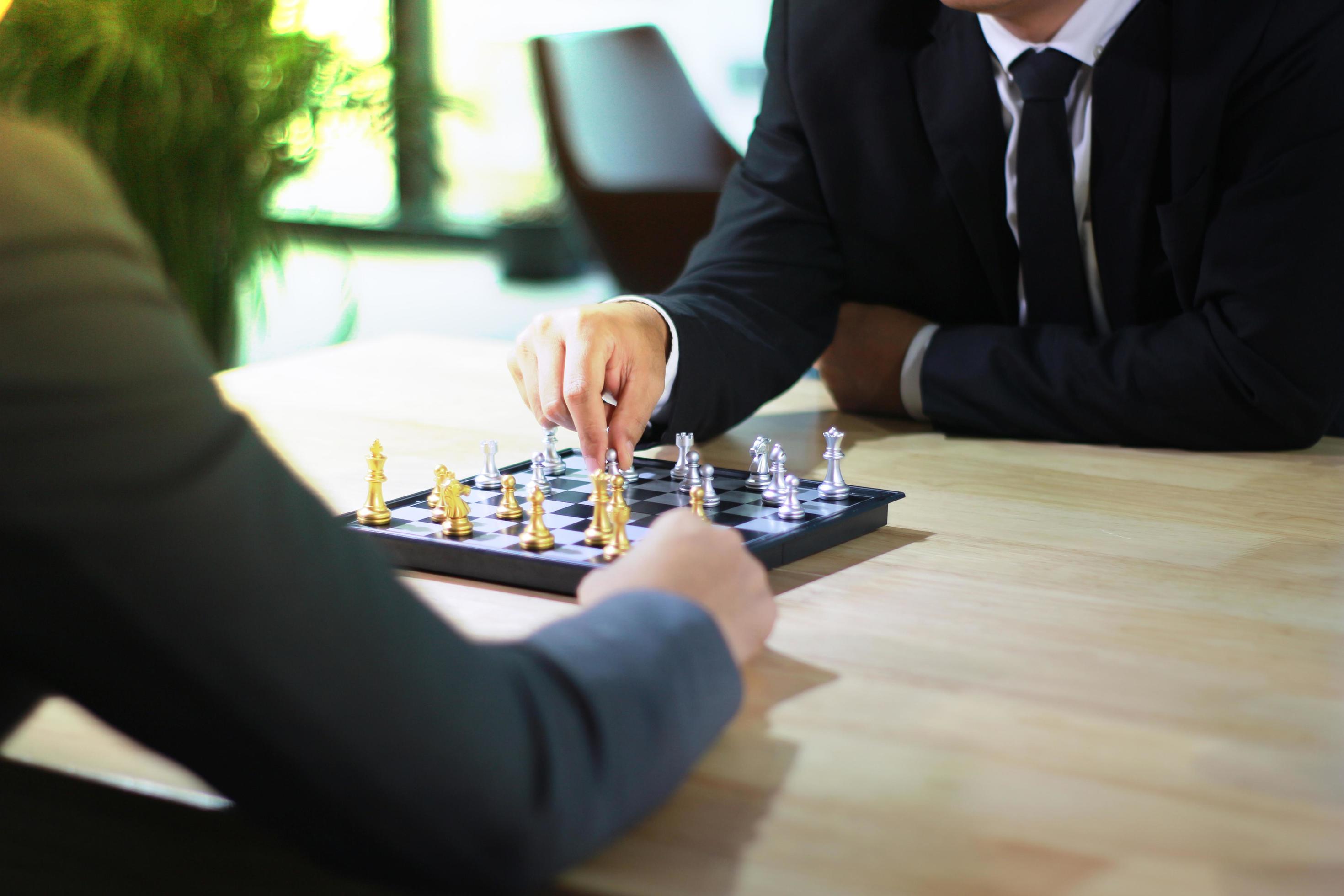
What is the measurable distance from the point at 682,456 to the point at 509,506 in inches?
8.7

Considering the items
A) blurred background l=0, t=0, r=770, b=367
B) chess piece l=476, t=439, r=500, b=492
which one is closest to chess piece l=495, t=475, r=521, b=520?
chess piece l=476, t=439, r=500, b=492

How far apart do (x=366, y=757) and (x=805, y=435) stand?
1.21m

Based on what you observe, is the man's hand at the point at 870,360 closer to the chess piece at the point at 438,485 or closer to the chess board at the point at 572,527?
the chess board at the point at 572,527

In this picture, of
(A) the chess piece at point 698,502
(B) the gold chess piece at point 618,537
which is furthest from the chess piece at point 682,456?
(B) the gold chess piece at point 618,537

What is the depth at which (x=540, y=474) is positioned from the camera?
4.25ft

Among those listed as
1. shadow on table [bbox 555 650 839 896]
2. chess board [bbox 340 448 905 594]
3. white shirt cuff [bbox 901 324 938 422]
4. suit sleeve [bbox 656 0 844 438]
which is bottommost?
shadow on table [bbox 555 650 839 896]

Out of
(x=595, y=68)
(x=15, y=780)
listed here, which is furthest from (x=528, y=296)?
(x=15, y=780)

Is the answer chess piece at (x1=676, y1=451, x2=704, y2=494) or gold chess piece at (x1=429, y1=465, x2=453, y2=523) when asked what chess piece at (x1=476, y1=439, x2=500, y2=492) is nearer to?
gold chess piece at (x1=429, y1=465, x2=453, y2=523)

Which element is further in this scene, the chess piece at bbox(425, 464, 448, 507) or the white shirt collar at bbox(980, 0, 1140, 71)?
the white shirt collar at bbox(980, 0, 1140, 71)

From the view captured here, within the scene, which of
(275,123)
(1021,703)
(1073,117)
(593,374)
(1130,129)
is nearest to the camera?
(1021,703)

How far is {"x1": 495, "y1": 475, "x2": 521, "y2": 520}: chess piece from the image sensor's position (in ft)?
3.83

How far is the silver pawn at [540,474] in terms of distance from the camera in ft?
4.16

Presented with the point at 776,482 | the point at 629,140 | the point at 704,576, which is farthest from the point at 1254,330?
the point at 629,140

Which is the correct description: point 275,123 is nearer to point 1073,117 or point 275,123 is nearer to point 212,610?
point 1073,117
